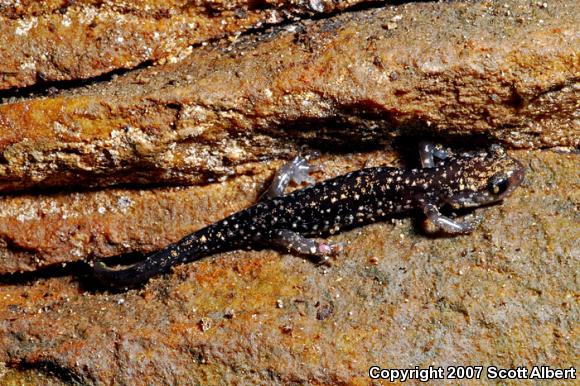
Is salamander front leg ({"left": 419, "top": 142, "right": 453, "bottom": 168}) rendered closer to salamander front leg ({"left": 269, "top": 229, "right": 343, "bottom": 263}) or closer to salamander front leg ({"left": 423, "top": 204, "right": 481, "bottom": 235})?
salamander front leg ({"left": 423, "top": 204, "right": 481, "bottom": 235})

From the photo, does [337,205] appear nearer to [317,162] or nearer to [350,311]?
[317,162]

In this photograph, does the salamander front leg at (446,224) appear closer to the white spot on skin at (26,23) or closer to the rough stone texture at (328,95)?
the rough stone texture at (328,95)

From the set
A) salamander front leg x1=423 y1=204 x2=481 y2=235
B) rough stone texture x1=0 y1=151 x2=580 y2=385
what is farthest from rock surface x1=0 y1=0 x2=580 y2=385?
salamander front leg x1=423 y1=204 x2=481 y2=235

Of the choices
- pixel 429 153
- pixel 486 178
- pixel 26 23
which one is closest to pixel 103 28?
pixel 26 23

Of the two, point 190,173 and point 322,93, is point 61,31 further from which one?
point 322,93

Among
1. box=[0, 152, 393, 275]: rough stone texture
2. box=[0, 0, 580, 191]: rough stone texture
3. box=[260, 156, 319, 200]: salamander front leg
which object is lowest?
box=[0, 152, 393, 275]: rough stone texture
